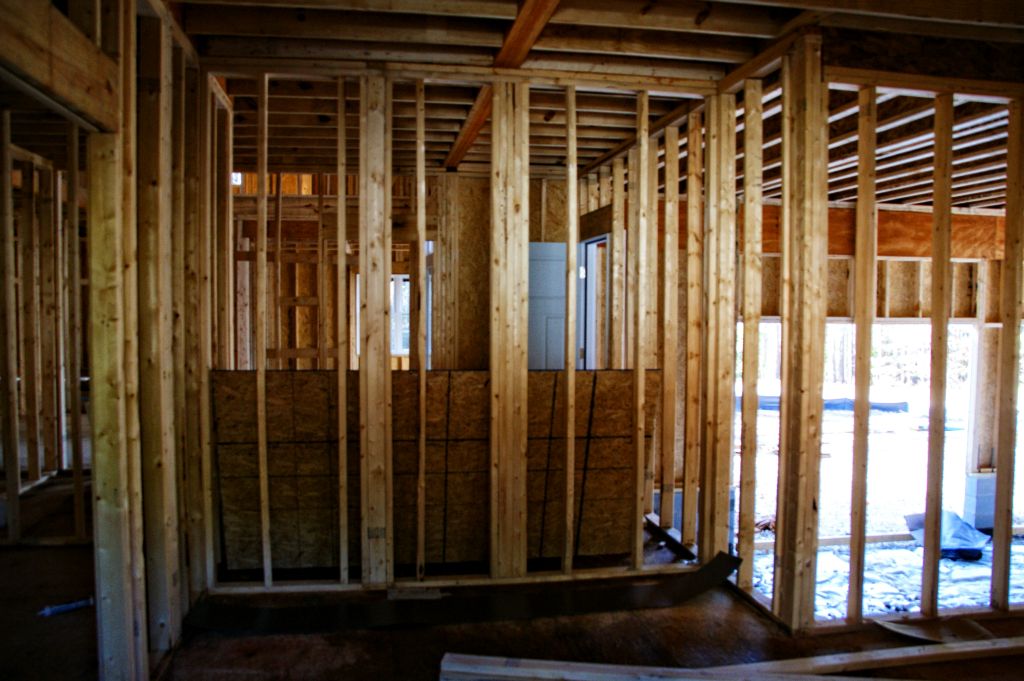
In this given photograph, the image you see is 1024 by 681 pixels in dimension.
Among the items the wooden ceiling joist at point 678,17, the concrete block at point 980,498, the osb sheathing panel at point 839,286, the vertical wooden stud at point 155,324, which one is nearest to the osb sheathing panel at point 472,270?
the wooden ceiling joist at point 678,17

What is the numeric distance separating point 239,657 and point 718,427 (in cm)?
323

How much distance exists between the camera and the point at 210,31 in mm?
3564

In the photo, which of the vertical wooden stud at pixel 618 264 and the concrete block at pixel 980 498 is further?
the concrete block at pixel 980 498

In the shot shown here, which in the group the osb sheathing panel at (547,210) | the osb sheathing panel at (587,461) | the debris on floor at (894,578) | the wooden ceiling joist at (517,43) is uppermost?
the wooden ceiling joist at (517,43)

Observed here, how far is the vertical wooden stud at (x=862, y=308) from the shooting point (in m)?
3.54

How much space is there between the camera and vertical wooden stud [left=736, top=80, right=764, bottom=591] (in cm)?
396

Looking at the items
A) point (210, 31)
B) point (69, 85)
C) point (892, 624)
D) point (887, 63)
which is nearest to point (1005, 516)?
point (892, 624)

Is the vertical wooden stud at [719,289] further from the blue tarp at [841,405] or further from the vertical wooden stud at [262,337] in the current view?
the blue tarp at [841,405]

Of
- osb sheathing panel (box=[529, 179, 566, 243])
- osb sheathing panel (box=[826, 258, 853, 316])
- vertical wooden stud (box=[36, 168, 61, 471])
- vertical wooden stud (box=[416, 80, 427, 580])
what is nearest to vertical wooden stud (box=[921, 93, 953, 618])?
vertical wooden stud (box=[416, 80, 427, 580])

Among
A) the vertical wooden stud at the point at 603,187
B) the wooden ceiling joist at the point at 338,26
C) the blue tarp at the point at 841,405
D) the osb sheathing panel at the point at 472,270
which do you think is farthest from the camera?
the blue tarp at the point at 841,405

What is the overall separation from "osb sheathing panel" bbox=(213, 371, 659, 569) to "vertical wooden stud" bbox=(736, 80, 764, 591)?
76cm

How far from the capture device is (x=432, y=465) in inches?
169

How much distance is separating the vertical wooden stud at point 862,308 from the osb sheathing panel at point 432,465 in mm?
1363

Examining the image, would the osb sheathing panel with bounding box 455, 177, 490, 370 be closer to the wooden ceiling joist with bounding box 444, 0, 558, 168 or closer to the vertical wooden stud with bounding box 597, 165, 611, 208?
the vertical wooden stud with bounding box 597, 165, 611, 208
